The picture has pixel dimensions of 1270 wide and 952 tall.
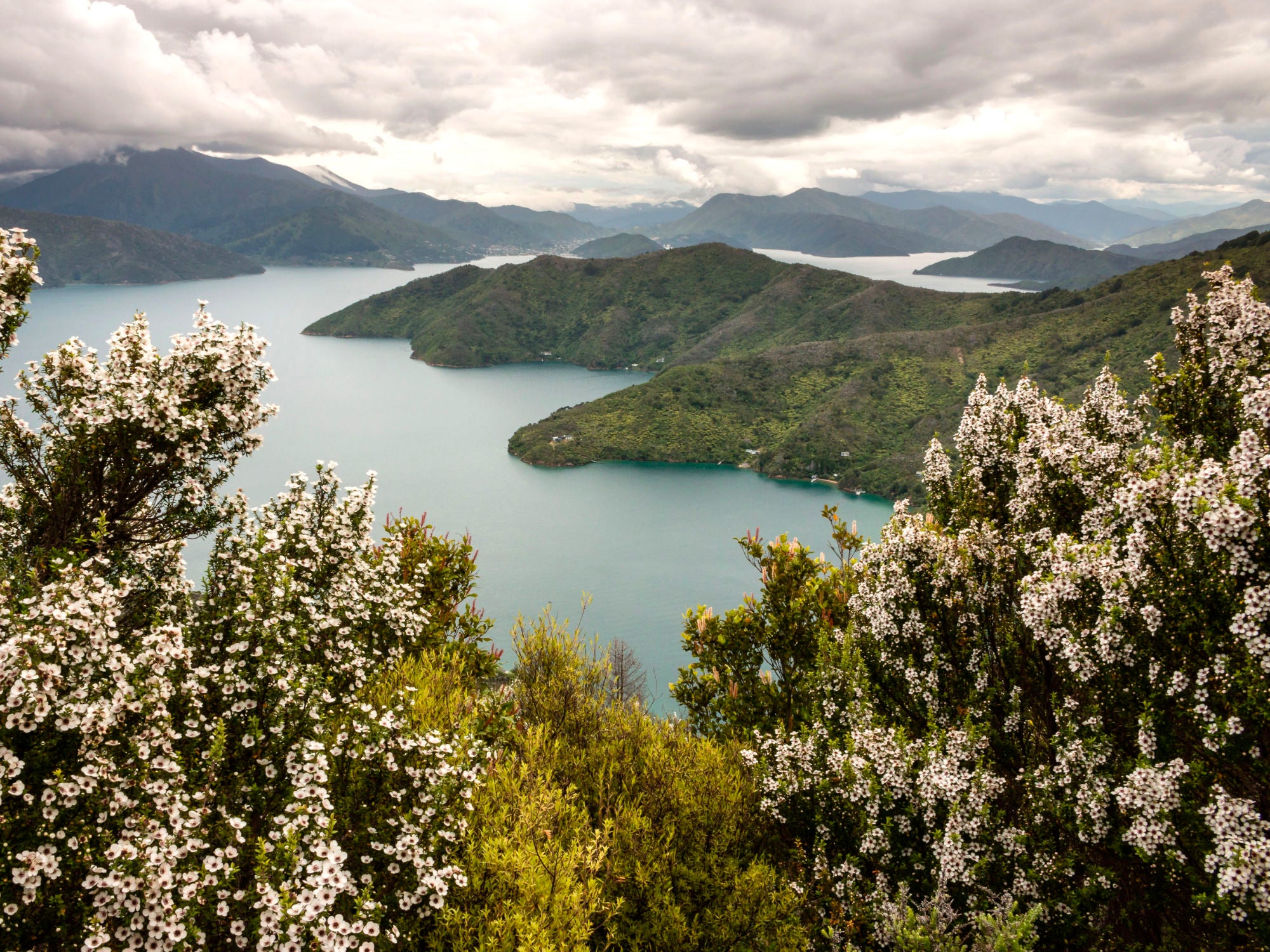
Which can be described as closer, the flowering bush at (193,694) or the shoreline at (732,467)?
the flowering bush at (193,694)

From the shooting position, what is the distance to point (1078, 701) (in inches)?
252

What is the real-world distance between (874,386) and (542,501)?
68724 mm

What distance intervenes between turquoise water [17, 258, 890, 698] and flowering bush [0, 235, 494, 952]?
44100mm

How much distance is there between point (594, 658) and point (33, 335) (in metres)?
200

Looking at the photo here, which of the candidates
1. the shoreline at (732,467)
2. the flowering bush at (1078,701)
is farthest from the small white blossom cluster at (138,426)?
the shoreline at (732,467)

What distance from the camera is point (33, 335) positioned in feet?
497

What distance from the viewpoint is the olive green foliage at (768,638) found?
1091 cm

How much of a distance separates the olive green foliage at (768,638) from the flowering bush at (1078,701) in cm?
224

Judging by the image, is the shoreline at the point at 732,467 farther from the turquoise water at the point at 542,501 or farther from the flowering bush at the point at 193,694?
the flowering bush at the point at 193,694

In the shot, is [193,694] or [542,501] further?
[542,501]

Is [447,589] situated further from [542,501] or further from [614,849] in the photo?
[542,501]

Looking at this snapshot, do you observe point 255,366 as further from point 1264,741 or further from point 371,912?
point 1264,741

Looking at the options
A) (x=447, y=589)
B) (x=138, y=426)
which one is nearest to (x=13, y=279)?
(x=138, y=426)

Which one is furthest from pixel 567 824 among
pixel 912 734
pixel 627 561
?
pixel 627 561
